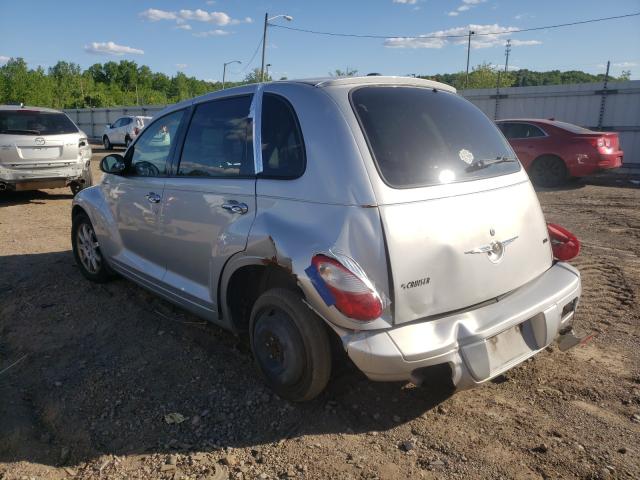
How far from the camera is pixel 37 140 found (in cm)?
874

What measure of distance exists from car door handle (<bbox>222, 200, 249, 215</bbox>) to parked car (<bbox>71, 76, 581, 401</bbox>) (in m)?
0.01

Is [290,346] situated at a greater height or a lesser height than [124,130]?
lesser

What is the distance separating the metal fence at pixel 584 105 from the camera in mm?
15234

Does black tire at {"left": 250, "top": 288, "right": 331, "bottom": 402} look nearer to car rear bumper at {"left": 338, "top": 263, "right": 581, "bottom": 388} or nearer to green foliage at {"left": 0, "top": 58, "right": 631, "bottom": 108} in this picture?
car rear bumper at {"left": 338, "top": 263, "right": 581, "bottom": 388}

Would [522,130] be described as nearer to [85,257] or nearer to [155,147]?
[155,147]

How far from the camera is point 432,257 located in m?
2.49

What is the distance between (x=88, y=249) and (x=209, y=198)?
243 centimetres

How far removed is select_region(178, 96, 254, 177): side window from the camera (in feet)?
10.4

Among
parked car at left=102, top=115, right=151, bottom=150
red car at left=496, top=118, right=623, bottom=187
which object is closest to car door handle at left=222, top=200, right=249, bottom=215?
red car at left=496, top=118, right=623, bottom=187

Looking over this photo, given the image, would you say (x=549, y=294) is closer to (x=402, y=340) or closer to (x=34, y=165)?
(x=402, y=340)

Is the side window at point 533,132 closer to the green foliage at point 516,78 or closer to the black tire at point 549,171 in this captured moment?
the black tire at point 549,171

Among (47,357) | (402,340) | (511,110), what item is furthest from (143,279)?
(511,110)

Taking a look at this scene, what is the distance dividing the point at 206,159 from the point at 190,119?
439 mm

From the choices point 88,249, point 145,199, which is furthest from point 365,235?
point 88,249
